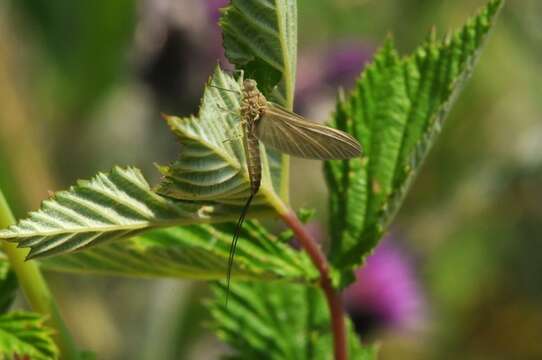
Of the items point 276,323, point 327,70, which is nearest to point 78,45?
point 327,70

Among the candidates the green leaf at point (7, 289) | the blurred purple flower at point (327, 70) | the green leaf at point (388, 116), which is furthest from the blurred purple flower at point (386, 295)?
the green leaf at point (7, 289)

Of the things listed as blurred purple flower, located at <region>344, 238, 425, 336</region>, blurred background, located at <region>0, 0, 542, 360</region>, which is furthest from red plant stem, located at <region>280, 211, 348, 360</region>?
blurred purple flower, located at <region>344, 238, 425, 336</region>

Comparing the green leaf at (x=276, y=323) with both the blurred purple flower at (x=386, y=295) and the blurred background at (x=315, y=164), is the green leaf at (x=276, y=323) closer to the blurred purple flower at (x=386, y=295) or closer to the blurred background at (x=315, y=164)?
the blurred background at (x=315, y=164)

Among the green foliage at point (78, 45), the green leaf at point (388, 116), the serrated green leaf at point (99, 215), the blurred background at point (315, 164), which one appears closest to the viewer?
the serrated green leaf at point (99, 215)

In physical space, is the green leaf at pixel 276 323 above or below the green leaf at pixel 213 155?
below

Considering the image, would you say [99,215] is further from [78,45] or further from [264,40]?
[78,45]

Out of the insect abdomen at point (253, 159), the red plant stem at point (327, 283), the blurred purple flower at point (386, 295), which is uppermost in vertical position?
the insect abdomen at point (253, 159)

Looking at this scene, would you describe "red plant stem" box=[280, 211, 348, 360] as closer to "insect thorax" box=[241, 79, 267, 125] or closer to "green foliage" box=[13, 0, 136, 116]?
"insect thorax" box=[241, 79, 267, 125]
